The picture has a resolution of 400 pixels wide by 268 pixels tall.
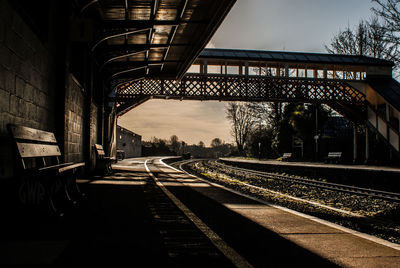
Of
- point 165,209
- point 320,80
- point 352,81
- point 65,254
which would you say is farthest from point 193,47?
point 352,81

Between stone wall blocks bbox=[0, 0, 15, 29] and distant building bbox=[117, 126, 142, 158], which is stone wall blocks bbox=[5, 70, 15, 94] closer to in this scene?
stone wall blocks bbox=[0, 0, 15, 29]

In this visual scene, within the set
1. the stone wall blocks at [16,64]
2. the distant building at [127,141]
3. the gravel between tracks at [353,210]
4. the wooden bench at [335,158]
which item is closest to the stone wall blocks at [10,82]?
the stone wall blocks at [16,64]

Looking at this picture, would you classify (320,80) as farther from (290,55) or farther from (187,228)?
(187,228)

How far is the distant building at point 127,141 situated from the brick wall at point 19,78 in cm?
2733

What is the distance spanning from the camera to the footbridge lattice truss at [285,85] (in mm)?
22234

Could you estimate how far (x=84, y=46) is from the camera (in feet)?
31.0

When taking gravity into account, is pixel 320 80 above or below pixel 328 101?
above

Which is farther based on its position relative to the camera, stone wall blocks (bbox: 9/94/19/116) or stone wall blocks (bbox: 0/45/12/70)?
stone wall blocks (bbox: 9/94/19/116)

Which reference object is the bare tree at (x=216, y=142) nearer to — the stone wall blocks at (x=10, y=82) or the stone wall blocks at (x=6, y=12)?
the stone wall blocks at (x=10, y=82)

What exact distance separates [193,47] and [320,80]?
14.9m

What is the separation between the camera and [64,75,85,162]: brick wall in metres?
7.12

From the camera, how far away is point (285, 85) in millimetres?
23781

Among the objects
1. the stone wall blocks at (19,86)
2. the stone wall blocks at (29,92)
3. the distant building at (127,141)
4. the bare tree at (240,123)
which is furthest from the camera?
the bare tree at (240,123)

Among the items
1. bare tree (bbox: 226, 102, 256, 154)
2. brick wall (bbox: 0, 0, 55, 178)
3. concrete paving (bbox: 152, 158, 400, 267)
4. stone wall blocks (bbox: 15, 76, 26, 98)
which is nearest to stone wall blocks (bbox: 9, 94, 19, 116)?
brick wall (bbox: 0, 0, 55, 178)
